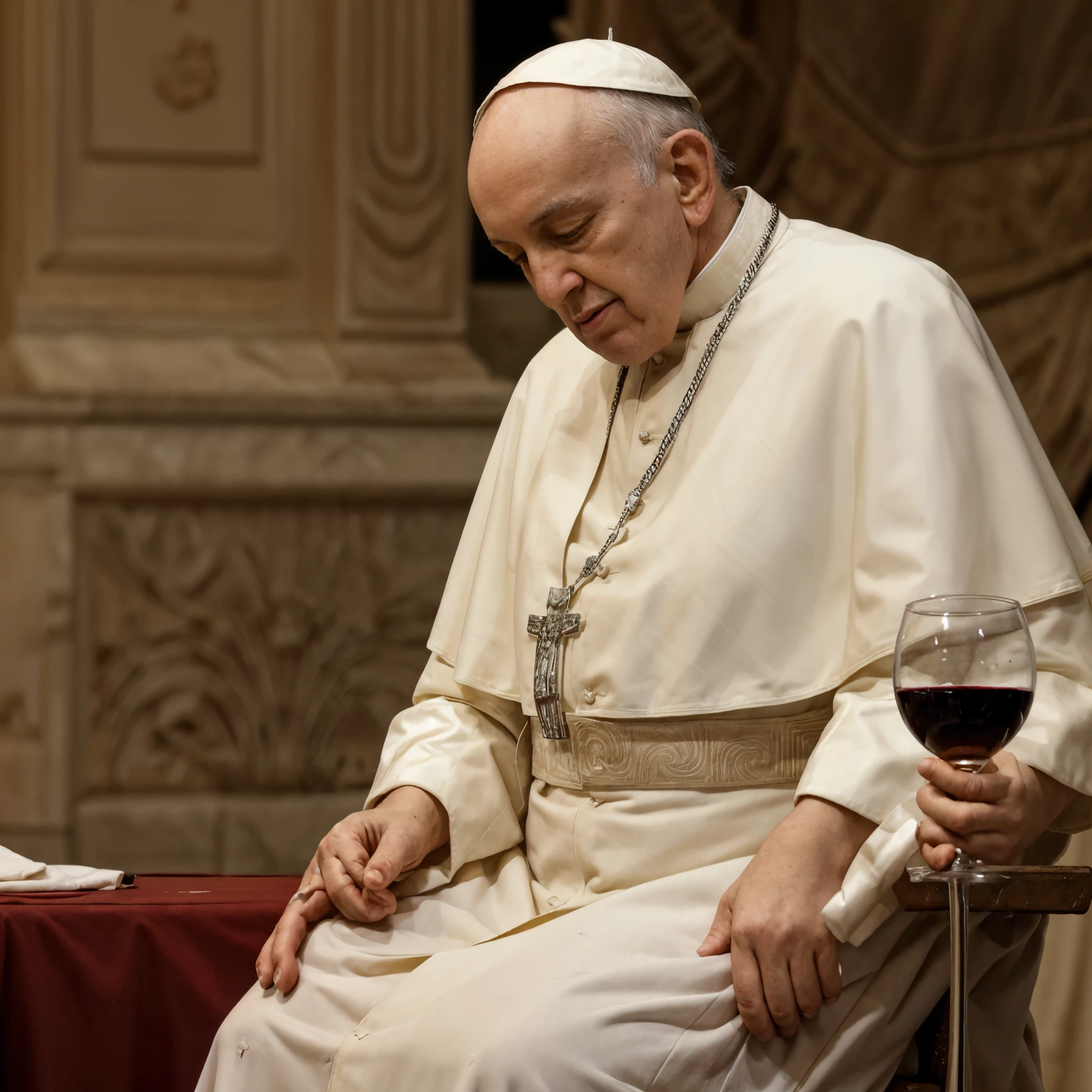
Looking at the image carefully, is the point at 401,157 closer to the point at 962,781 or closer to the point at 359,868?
the point at 359,868

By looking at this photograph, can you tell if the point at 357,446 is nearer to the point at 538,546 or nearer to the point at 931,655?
the point at 538,546

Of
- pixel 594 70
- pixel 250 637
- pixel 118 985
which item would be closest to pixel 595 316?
pixel 594 70

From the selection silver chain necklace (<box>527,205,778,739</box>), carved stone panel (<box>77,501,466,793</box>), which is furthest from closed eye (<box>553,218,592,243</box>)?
carved stone panel (<box>77,501,466,793</box>)

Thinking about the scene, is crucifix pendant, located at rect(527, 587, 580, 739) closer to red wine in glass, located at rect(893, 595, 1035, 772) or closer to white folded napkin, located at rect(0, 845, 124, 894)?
red wine in glass, located at rect(893, 595, 1035, 772)

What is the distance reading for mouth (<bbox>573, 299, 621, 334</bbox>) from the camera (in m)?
2.35

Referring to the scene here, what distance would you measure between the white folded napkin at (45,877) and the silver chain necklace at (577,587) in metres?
0.81

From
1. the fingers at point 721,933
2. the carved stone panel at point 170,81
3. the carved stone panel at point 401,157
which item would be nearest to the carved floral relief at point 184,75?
the carved stone panel at point 170,81

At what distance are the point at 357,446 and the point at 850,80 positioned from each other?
195 cm

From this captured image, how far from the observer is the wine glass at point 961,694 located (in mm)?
1748

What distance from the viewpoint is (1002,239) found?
493 centimetres

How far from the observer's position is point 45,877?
2639mm

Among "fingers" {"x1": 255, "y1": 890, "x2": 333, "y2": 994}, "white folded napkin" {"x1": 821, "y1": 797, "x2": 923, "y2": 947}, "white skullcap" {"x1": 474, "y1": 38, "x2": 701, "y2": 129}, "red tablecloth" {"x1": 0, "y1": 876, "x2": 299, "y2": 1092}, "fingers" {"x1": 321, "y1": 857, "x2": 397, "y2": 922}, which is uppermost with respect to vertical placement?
"white skullcap" {"x1": 474, "y1": 38, "x2": 701, "y2": 129}

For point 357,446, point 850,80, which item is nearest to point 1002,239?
point 850,80

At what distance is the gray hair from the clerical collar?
118 mm
